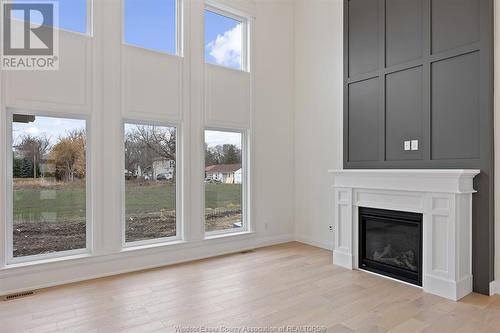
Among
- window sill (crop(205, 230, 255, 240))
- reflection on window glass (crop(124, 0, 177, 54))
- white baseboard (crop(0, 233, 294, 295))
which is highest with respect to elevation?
reflection on window glass (crop(124, 0, 177, 54))

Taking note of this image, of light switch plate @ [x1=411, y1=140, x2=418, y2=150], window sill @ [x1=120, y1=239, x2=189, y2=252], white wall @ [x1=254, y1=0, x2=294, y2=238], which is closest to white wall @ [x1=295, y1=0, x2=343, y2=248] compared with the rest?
white wall @ [x1=254, y1=0, x2=294, y2=238]

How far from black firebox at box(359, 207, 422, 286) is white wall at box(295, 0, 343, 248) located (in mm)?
1073

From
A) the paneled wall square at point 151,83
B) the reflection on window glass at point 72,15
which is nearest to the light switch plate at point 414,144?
the paneled wall square at point 151,83

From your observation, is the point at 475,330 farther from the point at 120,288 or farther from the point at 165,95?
the point at 165,95

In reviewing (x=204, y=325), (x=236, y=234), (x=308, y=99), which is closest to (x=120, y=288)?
(x=204, y=325)

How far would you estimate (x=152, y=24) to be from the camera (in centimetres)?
468

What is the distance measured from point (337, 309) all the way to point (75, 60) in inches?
161

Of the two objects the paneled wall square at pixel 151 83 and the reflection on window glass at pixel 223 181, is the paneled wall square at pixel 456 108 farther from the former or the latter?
the paneled wall square at pixel 151 83

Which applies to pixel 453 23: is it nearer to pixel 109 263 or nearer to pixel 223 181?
pixel 223 181

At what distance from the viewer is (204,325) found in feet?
9.27

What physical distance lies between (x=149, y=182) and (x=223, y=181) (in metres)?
1.24

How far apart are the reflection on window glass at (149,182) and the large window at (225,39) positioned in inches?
57.5

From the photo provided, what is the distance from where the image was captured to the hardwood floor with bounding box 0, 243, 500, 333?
2.84 meters

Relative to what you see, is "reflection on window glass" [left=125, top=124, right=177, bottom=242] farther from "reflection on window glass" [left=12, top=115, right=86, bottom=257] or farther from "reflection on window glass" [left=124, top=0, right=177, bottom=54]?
"reflection on window glass" [left=124, top=0, right=177, bottom=54]
